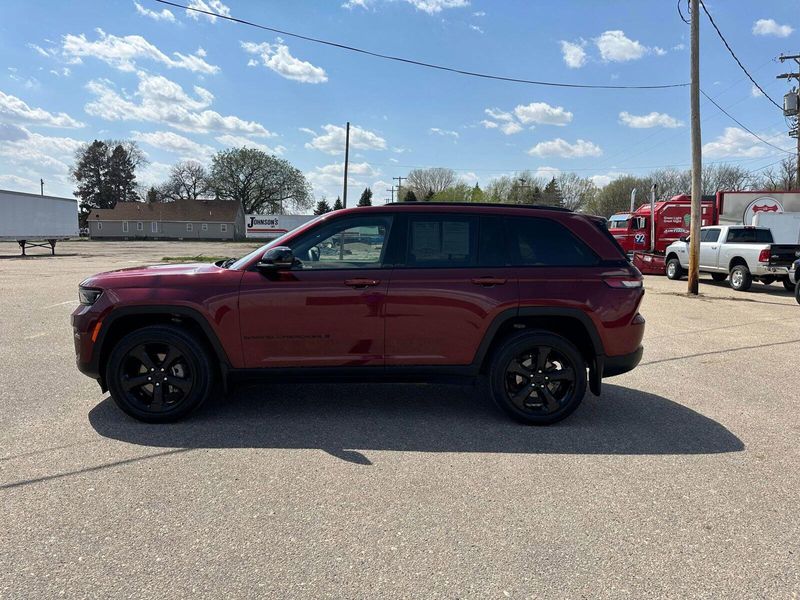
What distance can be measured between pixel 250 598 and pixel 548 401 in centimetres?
287

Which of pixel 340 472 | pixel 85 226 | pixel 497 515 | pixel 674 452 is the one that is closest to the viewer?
pixel 497 515

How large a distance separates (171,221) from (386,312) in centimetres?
7954

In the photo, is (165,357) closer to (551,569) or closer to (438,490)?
(438,490)

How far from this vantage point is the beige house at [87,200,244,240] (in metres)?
75.0

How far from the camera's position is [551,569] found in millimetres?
2586

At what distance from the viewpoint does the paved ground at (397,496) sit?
2.51 m

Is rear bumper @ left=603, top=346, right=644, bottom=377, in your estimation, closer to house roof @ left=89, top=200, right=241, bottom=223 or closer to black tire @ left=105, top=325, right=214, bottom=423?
black tire @ left=105, top=325, right=214, bottom=423

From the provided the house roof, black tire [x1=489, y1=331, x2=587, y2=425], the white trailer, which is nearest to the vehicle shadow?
black tire [x1=489, y1=331, x2=587, y2=425]

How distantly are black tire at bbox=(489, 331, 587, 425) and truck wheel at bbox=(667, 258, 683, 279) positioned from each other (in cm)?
1725

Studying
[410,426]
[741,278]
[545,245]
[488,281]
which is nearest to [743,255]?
[741,278]

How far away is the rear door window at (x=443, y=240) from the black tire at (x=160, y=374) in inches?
76.9

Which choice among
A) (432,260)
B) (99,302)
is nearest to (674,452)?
(432,260)

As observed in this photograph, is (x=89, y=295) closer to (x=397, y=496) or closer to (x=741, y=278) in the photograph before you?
(x=397, y=496)

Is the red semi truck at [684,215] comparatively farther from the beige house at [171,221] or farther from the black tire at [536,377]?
the beige house at [171,221]
